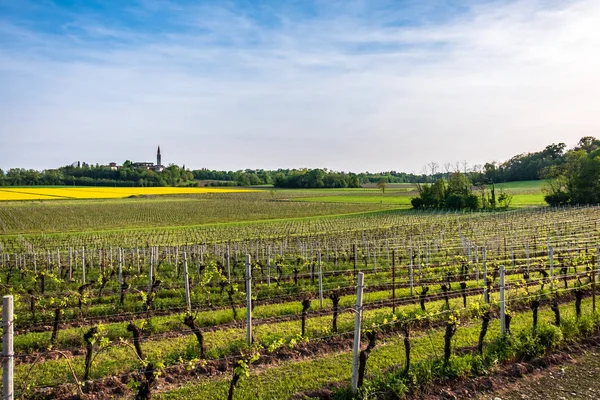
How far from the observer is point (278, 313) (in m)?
11.9

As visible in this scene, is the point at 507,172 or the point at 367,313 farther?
the point at 507,172

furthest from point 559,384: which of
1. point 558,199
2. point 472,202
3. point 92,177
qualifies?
point 92,177

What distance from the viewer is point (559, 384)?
7527mm

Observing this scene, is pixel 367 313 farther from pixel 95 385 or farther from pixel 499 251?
pixel 499 251

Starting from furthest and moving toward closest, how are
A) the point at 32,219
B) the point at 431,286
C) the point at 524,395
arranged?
the point at 32,219 < the point at 431,286 < the point at 524,395

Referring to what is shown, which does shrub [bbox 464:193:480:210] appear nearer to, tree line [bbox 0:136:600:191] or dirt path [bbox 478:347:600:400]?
tree line [bbox 0:136:600:191]

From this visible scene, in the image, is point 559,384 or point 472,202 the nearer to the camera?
point 559,384

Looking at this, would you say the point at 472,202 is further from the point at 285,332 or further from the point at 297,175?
the point at 297,175

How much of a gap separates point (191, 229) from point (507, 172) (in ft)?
326

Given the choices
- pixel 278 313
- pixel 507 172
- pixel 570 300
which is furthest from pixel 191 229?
pixel 507 172

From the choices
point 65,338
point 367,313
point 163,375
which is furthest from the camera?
point 367,313


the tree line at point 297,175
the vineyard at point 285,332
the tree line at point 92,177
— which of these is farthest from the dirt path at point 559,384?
the tree line at point 92,177

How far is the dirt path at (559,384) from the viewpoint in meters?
7.15

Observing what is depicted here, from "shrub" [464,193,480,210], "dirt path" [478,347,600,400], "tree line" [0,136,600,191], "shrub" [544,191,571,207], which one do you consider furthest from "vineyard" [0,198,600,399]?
"tree line" [0,136,600,191]
